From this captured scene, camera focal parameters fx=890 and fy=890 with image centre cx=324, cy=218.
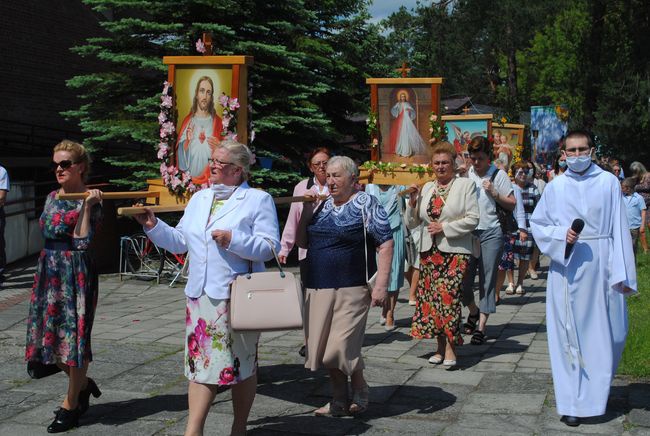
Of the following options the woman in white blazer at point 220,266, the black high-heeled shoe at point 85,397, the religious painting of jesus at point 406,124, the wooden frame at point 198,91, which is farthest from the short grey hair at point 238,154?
the religious painting of jesus at point 406,124

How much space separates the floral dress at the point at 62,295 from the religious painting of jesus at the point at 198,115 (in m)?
1.59

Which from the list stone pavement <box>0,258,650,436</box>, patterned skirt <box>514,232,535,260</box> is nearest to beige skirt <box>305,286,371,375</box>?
stone pavement <box>0,258,650,436</box>

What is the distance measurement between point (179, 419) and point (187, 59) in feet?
9.88

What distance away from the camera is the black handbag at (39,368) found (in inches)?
238

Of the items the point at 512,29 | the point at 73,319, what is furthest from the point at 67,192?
the point at 512,29

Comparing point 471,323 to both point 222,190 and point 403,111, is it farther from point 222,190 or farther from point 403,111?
point 222,190

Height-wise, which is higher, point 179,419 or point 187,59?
point 187,59

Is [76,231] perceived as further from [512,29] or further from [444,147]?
[512,29]

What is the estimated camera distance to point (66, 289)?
588cm

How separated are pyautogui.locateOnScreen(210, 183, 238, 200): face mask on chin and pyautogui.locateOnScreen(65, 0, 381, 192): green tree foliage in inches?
416

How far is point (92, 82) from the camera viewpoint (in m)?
17.1

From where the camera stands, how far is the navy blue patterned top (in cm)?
606

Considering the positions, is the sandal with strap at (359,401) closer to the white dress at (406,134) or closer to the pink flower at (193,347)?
the pink flower at (193,347)

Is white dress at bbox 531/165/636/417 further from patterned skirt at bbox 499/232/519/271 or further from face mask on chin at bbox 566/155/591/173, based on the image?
patterned skirt at bbox 499/232/519/271
